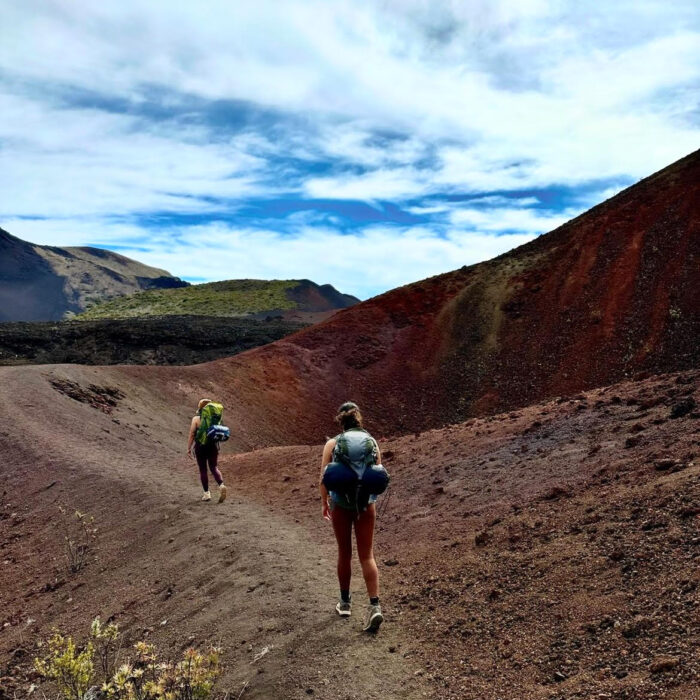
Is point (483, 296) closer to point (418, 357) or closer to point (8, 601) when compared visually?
point (418, 357)

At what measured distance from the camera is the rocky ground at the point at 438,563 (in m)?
3.90

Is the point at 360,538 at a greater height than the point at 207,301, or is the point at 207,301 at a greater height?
the point at 207,301

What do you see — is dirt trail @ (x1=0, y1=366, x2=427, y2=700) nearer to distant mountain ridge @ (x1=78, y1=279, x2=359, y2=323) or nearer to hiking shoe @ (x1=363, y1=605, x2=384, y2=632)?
hiking shoe @ (x1=363, y1=605, x2=384, y2=632)

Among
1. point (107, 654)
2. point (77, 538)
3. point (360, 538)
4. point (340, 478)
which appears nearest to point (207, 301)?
point (77, 538)

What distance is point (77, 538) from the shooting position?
9203 mm

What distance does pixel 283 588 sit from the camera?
5.71m

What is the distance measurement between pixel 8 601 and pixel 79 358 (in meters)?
27.5

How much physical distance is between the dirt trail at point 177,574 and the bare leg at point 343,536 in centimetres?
37

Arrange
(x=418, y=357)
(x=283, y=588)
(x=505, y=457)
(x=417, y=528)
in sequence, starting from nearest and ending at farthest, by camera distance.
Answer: (x=283, y=588) < (x=417, y=528) < (x=505, y=457) < (x=418, y=357)

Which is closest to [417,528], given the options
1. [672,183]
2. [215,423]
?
[215,423]

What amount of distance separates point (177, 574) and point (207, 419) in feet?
9.57

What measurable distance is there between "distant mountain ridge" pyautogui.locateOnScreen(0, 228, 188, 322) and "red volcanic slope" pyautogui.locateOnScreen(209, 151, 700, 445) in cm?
11523

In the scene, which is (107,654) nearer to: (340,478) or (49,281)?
(340,478)

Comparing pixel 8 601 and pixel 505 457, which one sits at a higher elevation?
pixel 505 457
